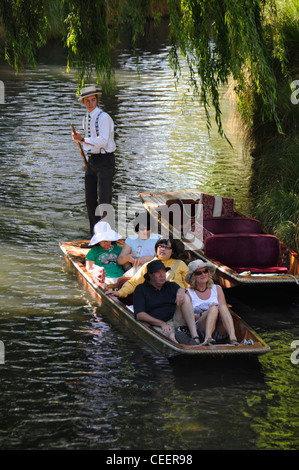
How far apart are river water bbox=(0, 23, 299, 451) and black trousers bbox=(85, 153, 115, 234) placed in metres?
0.92

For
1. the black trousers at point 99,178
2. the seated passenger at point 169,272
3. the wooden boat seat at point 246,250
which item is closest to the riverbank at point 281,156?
the wooden boat seat at point 246,250

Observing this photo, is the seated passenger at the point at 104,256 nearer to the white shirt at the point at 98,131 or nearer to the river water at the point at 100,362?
the river water at the point at 100,362

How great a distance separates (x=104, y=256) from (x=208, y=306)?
76.0 inches

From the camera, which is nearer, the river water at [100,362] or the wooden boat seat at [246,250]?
the river water at [100,362]

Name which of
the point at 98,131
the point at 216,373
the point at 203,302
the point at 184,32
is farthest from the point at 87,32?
the point at 216,373

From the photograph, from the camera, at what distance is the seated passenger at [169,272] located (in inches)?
298

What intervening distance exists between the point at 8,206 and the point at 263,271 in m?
5.04

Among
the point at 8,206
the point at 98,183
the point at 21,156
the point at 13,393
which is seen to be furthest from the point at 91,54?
the point at 21,156

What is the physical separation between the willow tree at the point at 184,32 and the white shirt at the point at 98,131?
1120 millimetres

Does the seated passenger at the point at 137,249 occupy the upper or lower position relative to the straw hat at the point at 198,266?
lower

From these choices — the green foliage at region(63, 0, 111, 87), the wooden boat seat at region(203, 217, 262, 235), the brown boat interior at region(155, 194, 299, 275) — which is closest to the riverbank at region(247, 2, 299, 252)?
the wooden boat seat at region(203, 217, 262, 235)

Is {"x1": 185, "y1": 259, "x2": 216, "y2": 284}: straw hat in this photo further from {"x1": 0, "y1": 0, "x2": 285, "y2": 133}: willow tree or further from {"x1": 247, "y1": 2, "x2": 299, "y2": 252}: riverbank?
{"x1": 247, "y1": 2, "x2": 299, "y2": 252}: riverbank

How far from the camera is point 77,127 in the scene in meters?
17.3

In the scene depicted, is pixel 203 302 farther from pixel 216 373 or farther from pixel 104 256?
pixel 104 256
